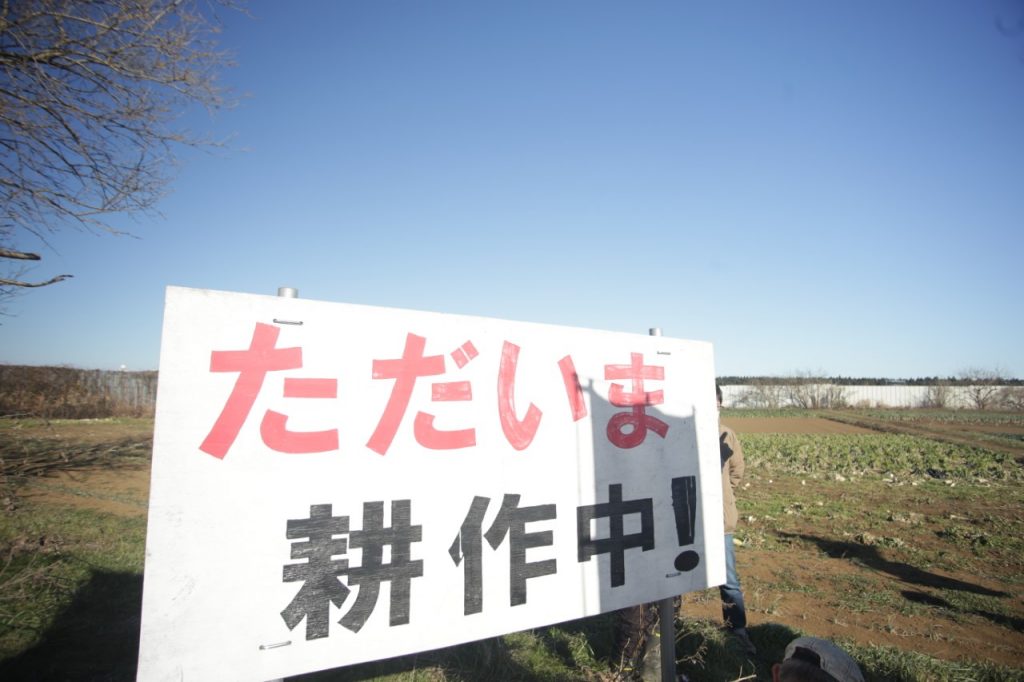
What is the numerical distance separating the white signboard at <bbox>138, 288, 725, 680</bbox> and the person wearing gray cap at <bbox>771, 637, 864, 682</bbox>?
868 mm

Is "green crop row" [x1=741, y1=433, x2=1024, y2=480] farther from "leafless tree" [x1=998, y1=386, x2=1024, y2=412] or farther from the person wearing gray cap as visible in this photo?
"leafless tree" [x1=998, y1=386, x2=1024, y2=412]

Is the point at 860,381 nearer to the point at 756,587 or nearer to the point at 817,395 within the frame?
the point at 817,395

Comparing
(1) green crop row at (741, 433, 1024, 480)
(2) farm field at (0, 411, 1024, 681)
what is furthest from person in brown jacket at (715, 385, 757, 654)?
(1) green crop row at (741, 433, 1024, 480)

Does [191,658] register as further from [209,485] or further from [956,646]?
[956,646]

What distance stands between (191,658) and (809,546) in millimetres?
8514

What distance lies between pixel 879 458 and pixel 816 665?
19864 millimetres

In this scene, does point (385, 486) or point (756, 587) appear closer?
point (385, 486)

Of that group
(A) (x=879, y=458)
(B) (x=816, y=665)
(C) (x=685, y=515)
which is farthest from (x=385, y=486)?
(A) (x=879, y=458)

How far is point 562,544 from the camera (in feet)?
7.38

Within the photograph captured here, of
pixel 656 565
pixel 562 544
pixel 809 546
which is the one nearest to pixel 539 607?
pixel 562 544

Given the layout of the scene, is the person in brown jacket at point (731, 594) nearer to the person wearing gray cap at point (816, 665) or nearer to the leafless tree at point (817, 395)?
the person wearing gray cap at point (816, 665)

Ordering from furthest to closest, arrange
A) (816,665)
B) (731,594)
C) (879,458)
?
1. (879,458)
2. (731,594)
3. (816,665)

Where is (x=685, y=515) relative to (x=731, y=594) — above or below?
above

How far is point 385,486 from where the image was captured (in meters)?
1.89
